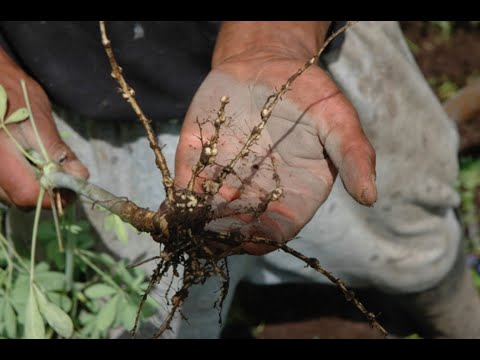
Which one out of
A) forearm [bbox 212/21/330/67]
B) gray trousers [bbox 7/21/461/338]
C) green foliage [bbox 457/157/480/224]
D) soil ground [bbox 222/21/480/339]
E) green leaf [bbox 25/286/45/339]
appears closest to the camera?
green leaf [bbox 25/286/45/339]

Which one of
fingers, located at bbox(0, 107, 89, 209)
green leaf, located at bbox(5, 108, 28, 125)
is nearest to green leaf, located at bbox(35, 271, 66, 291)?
fingers, located at bbox(0, 107, 89, 209)

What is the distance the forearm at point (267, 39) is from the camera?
1693 millimetres

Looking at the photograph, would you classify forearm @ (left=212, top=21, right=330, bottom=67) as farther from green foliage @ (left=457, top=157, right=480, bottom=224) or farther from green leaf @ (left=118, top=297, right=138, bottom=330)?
green foliage @ (left=457, top=157, right=480, bottom=224)

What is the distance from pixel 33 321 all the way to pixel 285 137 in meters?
0.69

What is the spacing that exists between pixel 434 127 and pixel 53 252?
1.15m

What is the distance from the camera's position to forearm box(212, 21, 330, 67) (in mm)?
1693

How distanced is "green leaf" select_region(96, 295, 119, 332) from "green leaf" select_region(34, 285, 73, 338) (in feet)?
0.50

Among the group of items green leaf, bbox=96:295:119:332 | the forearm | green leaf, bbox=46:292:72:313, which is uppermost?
the forearm

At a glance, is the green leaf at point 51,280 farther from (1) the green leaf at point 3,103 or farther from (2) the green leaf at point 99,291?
(1) the green leaf at point 3,103

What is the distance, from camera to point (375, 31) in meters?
2.06

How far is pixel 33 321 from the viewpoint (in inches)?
62.9

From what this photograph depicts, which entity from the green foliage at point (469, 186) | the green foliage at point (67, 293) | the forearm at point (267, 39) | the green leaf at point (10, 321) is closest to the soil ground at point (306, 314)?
the green foliage at point (469, 186)
